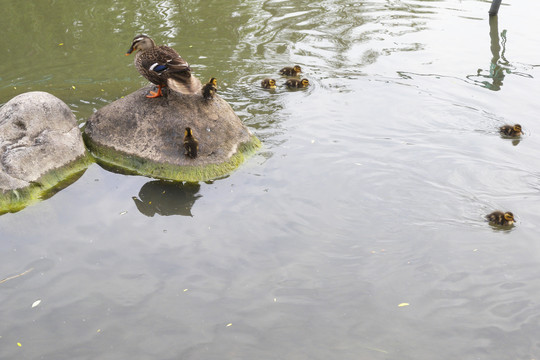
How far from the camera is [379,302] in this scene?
562 cm

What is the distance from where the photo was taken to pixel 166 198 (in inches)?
286

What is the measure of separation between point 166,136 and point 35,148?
5.71 feet

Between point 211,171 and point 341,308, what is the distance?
3.00 metres

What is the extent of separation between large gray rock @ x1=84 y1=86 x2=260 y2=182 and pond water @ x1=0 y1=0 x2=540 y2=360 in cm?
24

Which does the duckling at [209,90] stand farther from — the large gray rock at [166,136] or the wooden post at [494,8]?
the wooden post at [494,8]

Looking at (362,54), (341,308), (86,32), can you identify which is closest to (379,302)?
(341,308)

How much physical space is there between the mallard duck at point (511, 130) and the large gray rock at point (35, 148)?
6685 mm

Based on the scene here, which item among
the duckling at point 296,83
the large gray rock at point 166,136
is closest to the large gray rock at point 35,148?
the large gray rock at point 166,136

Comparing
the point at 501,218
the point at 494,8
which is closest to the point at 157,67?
the point at 501,218

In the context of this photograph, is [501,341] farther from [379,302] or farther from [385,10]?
[385,10]

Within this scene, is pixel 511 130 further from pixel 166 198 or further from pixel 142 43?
pixel 142 43

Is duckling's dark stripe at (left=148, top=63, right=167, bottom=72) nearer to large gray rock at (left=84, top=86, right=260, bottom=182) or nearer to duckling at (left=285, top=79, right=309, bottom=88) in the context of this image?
→ large gray rock at (left=84, top=86, right=260, bottom=182)

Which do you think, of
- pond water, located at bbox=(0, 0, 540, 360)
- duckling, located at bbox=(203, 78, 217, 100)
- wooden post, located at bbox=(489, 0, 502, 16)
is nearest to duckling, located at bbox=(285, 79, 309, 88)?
pond water, located at bbox=(0, 0, 540, 360)

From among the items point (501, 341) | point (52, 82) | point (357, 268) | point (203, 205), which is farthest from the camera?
point (52, 82)
